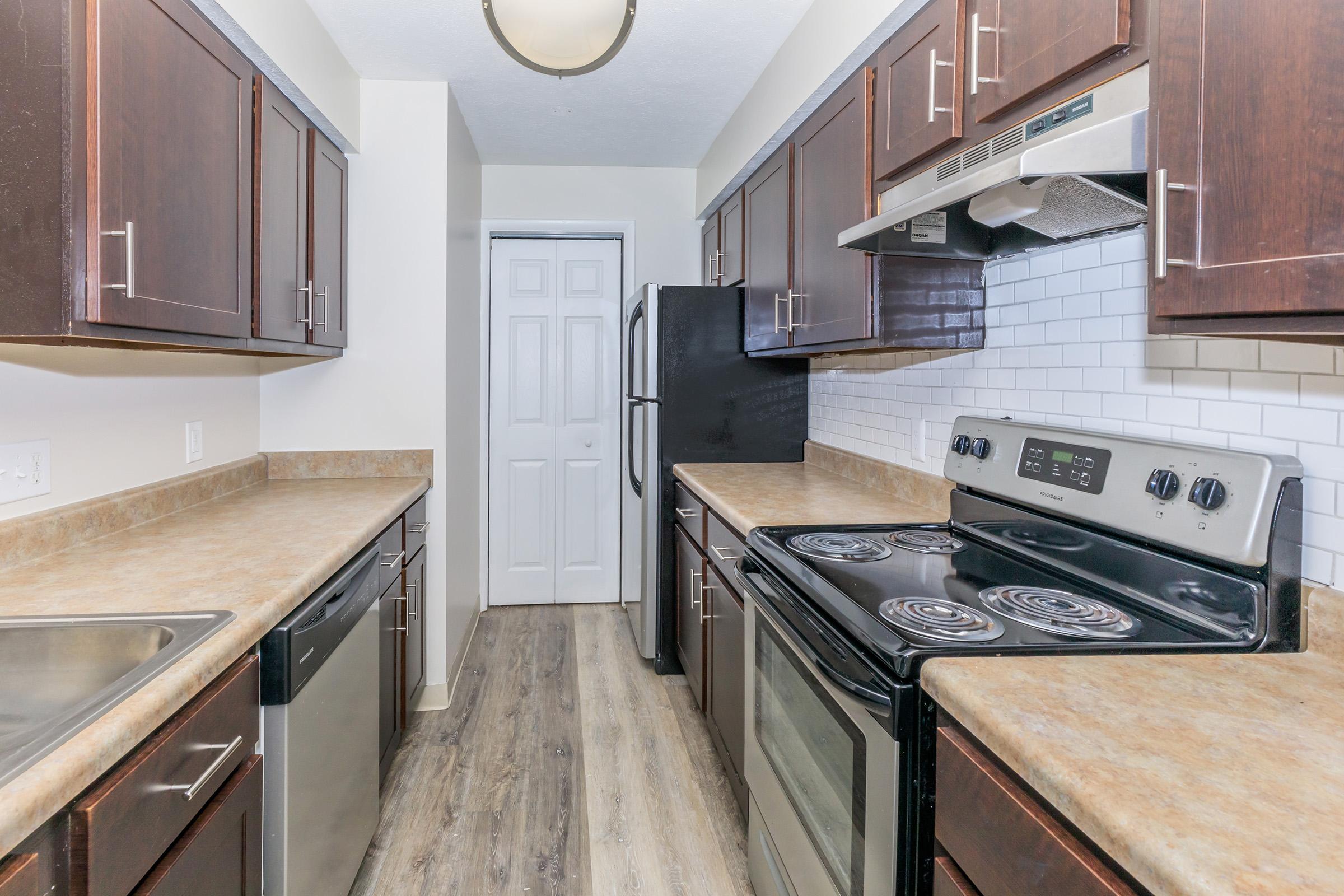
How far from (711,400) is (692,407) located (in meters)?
0.09

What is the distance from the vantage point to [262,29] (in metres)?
2.00

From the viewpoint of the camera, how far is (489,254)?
4.18 metres

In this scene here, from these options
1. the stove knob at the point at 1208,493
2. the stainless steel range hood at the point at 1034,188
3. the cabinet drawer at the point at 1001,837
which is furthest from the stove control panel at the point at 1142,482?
the cabinet drawer at the point at 1001,837

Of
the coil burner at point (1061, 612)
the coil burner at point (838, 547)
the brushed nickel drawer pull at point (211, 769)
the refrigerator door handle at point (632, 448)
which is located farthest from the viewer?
the refrigerator door handle at point (632, 448)

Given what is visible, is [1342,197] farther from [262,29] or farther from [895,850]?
[262,29]

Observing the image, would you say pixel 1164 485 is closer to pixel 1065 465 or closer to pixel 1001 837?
pixel 1065 465

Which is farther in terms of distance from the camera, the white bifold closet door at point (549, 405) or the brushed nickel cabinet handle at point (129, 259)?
the white bifold closet door at point (549, 405)

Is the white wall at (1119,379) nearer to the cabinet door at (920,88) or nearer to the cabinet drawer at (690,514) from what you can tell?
the cabinet door at (920,88)

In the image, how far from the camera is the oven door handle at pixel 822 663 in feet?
3.62

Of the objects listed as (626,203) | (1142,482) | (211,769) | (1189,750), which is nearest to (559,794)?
(211,769)

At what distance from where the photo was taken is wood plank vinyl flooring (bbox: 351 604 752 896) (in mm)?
1996

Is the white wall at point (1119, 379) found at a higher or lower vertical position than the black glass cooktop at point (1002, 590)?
higher

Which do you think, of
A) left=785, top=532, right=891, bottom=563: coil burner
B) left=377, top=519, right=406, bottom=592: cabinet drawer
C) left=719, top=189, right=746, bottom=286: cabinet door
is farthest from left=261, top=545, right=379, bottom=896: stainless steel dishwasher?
left=719, top=189, right=746, bottom=286: cabinet door

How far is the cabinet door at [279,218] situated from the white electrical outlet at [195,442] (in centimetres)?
41
